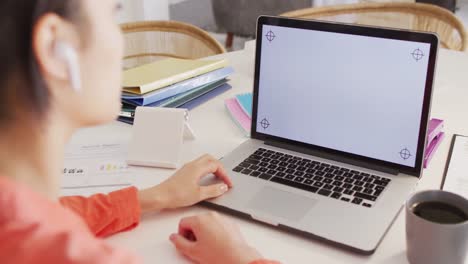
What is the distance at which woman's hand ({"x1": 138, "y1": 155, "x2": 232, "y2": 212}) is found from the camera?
938 mm

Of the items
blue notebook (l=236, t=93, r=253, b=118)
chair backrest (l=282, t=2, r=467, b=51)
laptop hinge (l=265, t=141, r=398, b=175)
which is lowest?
laptop hinge (l=265, t=141, r=398, b=175)

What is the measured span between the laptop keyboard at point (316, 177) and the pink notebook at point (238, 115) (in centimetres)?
16

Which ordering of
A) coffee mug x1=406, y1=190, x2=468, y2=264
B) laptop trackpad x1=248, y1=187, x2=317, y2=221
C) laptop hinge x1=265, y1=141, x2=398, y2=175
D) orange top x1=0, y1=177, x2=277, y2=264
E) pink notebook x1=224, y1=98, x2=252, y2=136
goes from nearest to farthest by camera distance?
orange top x1=0, y1=177, x2=277, y2=264, coffee mug x1=406, y1=190, x2=468, y2=264, laptop trackpad x1=248, y1=187, x2=317, y2=221, laptop hinge x1=265, y1=141, x2=398, y2=175, pink notebook x1=224, y1=98, x2=252, y2=136

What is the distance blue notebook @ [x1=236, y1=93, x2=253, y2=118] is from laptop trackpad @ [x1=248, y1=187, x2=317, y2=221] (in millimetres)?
370

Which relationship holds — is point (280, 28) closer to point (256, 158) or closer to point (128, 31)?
point (256, 158)

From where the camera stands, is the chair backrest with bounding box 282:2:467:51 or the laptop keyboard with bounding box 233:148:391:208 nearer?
the laptop keyboard with bounding box 233:148:391:208

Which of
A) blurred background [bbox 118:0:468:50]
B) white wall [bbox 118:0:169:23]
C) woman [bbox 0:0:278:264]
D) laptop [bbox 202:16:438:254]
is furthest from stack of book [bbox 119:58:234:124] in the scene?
white wall [bbox 118:0:169:23]

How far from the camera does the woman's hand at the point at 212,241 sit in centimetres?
80

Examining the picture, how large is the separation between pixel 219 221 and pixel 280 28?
423 mm

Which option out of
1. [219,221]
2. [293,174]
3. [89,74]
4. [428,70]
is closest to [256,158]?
[293,174]

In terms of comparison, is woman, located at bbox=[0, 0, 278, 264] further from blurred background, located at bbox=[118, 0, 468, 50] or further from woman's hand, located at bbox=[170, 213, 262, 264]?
blurred background, located at bbox=[118, 0, 468, 50]

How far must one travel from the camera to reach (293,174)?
1.02m

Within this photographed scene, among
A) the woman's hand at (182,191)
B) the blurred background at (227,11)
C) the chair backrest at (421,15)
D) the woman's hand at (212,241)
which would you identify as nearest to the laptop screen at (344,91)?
the woman's hand at (182,191)

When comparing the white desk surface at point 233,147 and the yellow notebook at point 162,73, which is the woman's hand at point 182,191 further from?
the yellow notebook at point 162,73
